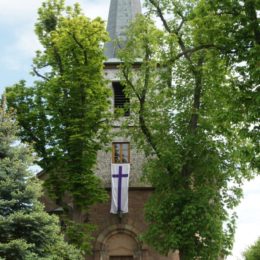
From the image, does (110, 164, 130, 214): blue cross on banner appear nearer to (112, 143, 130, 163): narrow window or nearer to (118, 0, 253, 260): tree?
(112, 143, 130, 163): narrow window

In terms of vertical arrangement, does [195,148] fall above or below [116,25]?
below

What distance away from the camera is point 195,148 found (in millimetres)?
21828

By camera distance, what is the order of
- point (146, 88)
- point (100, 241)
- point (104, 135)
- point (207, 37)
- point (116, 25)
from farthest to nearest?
point (116, 25) → point (100, 241) → point (104, 135) → point (146, 88) → point (207, 37)

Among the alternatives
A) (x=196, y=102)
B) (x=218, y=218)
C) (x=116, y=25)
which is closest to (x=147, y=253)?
(x=218, y=218)

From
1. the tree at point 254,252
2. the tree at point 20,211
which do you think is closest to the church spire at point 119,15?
the tree at point 20,211

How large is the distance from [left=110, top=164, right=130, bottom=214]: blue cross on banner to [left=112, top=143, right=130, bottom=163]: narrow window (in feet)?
4.15

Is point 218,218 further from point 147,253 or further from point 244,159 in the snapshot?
point 244,159

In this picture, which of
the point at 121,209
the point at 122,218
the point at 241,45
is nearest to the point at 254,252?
the point at 122,218

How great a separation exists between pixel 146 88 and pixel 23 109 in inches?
239

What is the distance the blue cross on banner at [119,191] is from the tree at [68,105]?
2.31 m

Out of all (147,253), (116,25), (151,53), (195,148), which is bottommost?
(147,253)

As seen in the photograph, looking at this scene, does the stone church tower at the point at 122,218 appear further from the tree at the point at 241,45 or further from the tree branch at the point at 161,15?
the tree at the point at 241,45

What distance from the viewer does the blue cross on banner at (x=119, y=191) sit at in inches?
1011

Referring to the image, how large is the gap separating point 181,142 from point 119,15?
1322 cm
